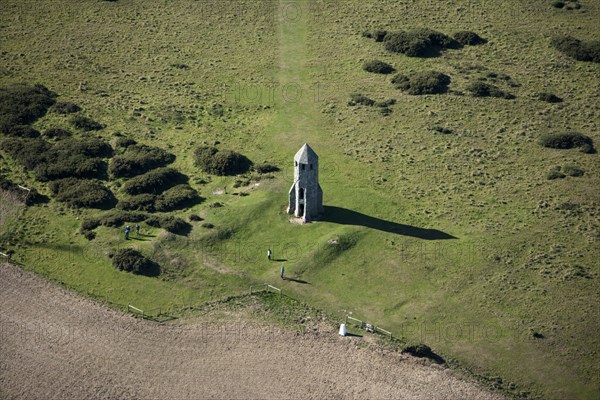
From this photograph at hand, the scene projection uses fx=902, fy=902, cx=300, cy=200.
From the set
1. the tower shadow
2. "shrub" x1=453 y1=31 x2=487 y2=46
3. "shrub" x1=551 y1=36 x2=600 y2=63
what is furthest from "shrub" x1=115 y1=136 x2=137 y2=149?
"shrub" x1=551 y1=36 x2=600 y2=63

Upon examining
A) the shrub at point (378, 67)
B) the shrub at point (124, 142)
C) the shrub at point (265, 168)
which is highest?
the shrub at point (378, 67)

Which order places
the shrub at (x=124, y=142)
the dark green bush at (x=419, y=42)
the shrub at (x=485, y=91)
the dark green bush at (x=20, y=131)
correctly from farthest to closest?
the dark green bush at (x=419, y=42)
the shrub at (x=485, y=91)
the dark green bush at (x=20, y=131)
the shrub at (x=124, y=142)

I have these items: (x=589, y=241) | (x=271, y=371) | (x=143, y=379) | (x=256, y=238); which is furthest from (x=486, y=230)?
(x=143, y=379)

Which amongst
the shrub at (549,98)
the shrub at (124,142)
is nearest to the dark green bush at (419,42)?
the shrub at (549,98)

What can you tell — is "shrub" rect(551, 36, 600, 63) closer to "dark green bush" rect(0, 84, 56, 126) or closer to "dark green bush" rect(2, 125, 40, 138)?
"dark green bush" rect(0, 84, 56, 126)

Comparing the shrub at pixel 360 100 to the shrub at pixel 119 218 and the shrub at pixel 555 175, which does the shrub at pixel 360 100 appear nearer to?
the shrub at pixel 555 175

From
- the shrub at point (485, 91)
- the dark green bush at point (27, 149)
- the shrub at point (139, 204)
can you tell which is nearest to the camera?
the shrub at point (139, 204)

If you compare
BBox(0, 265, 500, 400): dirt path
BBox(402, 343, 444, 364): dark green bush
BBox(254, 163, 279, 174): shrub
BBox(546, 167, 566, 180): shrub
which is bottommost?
BBox(0, 265, 500, 400): dirt path

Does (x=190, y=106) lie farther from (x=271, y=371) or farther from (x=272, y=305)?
(x=271, y=371)
